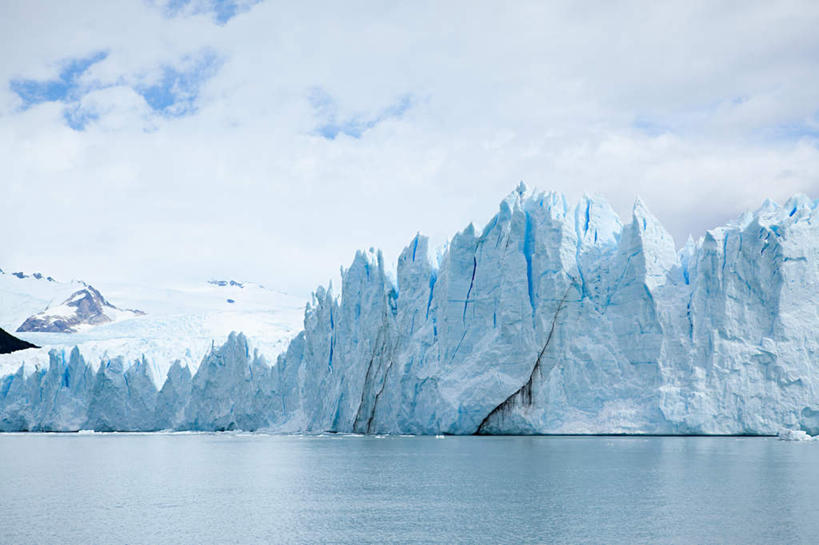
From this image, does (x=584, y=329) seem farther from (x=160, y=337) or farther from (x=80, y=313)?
(x=80, y=313)

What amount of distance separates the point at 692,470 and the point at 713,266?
14.8 meters

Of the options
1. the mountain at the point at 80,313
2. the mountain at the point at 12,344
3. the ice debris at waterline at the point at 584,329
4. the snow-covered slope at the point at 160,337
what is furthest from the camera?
the mountain at the point at 80,313

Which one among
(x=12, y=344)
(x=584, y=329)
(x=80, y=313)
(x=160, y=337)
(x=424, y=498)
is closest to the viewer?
(x=424, y=498)

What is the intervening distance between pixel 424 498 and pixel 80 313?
115 metres

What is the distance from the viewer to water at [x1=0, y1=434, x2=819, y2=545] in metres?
12.5

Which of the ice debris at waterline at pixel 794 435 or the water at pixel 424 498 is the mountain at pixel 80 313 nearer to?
the water at pixel 424 498

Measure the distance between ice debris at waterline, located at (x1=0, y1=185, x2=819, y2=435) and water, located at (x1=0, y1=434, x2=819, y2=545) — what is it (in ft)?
18.2

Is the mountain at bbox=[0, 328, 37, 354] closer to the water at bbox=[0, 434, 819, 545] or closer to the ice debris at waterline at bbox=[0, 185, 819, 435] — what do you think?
the ice debris at waterline at bbox=[0, 185, 819, 435]

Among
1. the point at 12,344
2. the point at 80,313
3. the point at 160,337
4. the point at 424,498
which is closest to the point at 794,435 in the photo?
the point at 424,498

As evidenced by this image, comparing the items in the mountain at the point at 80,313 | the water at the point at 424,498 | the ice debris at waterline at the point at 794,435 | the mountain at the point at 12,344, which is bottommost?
the water at the point at 424,498

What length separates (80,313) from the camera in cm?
12106

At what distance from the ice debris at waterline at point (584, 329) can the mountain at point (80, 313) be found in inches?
2730

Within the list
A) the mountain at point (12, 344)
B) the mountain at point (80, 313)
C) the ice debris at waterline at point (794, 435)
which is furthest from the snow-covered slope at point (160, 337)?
the ice debris at waterline at point (794, 435)

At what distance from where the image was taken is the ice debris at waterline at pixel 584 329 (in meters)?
32.4
